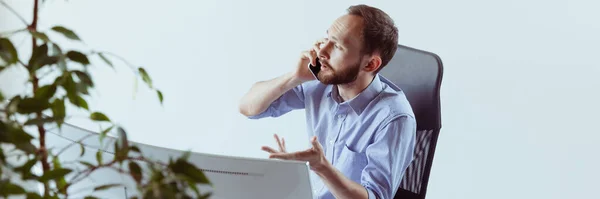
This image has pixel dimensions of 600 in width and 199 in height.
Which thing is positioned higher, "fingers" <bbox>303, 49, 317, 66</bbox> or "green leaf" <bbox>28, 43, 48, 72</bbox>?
"green leaf" <bbox>28, 43, 48, 72</bbox>

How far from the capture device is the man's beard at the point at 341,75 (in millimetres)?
2139

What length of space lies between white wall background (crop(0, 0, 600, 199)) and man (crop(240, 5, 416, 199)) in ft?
3.38

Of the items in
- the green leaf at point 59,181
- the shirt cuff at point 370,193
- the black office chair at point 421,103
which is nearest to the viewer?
the green leaf at point 59,181

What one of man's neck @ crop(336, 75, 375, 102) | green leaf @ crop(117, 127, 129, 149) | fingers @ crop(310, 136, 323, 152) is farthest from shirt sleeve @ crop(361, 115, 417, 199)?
green leaf @ crop(117, 127, 129, 149)

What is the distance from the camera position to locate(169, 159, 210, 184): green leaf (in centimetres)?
83

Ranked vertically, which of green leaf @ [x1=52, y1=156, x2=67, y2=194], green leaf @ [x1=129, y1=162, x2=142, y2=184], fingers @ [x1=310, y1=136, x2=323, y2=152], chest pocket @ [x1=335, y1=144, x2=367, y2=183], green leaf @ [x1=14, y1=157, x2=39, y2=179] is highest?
green leaf @ [x1=129, y1=162, x2=142, y2=184]

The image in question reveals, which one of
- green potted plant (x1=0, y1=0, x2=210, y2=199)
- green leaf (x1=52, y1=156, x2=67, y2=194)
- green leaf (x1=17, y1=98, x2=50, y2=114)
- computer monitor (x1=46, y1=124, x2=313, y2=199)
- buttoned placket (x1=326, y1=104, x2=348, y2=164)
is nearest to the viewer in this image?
green potted plant (x1=0, y1=0, x2=210, y2=199)

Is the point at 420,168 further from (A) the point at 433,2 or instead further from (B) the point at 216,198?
(A) the point at 433,2

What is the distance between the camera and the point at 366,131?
215 cm

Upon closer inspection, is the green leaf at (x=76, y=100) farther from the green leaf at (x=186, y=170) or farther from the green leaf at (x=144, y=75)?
the green leaf at (x=186, y=170)

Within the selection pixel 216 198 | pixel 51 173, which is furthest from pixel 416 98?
pixel 51 173

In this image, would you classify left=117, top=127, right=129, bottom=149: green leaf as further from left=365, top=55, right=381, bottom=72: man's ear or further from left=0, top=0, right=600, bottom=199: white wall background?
left=0, top=0, right=600, bottom=199: white wall background

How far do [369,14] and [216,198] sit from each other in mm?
850

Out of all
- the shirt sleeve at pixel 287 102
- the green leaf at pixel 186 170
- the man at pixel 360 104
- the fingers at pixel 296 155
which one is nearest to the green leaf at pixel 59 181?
the green leaf at pixel 186 170
